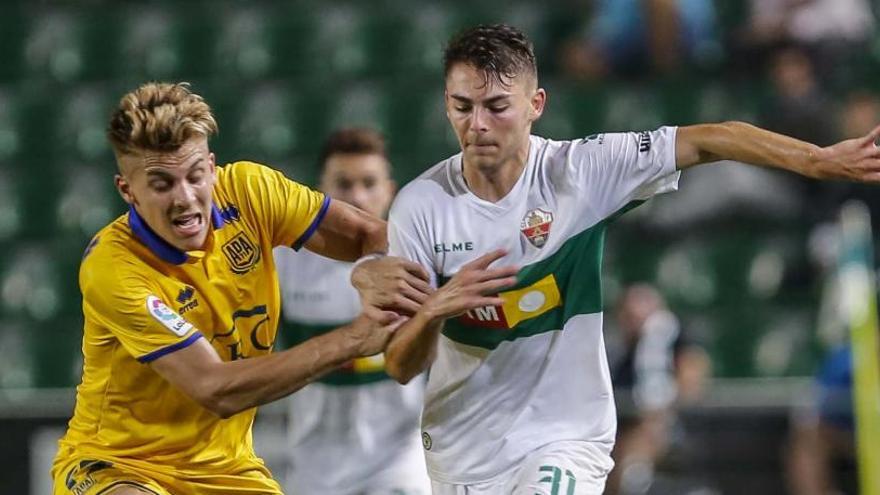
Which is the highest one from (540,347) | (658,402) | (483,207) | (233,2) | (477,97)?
(233,2)

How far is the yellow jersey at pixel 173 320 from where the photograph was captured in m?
4.93

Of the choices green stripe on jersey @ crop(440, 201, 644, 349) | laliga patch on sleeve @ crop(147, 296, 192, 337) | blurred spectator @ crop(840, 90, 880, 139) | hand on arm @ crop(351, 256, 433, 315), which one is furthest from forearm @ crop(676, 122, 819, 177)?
blurred spectator @ crop(840, 90, 880, 139)

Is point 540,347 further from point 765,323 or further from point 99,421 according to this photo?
point 765,323

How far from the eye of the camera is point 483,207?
16.3 ft

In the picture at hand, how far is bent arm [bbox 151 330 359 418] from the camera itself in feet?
15.4

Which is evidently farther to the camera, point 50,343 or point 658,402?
point 50,343

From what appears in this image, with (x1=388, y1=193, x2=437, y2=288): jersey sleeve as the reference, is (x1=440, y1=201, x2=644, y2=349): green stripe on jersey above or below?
below

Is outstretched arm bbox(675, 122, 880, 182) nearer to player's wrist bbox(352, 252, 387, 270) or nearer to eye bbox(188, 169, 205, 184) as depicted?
player's wrist bbox(352, 252, 387, 270)

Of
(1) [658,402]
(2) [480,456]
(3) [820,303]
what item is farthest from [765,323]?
(2) [480,456]

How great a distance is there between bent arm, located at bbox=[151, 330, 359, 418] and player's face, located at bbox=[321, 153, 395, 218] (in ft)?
6.06

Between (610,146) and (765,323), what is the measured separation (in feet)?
18.1

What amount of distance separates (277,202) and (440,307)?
916 millimetres

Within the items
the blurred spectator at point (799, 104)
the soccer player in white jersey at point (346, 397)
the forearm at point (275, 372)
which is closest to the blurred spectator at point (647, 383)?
the blurred spectator at point (799, 104)

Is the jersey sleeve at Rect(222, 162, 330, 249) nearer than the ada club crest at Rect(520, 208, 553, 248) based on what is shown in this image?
No
